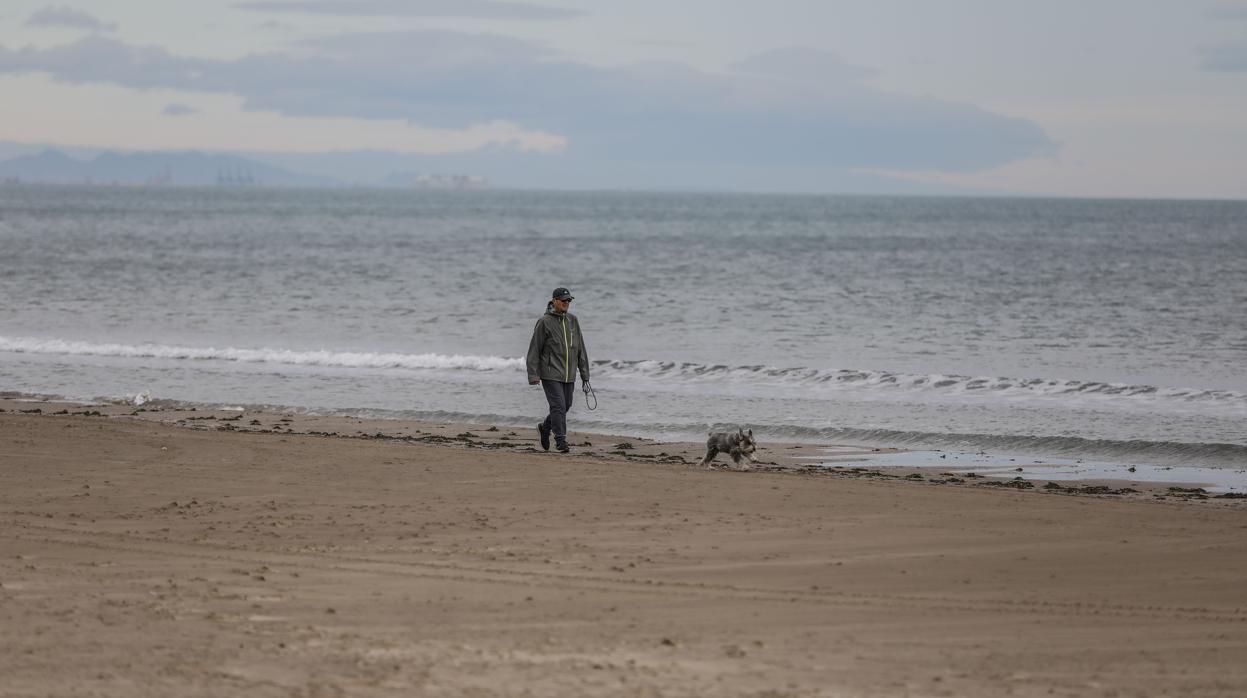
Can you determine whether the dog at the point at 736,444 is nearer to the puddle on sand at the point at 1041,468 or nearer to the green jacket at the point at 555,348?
the puddle on sand at the point at 1041,468

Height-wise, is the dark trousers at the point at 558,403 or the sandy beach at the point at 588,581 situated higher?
the dark trousers at the point at 558,403

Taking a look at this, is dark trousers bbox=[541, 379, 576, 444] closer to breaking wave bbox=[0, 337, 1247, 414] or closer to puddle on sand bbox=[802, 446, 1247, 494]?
puddle on sand bbox=[802, 446, 1247, 494]

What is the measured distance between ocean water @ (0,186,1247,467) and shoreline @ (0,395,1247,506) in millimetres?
734

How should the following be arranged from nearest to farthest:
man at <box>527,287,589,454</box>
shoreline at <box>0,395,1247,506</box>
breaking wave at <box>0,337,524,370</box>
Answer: shoreline at <box>0,395,1247,506</box> → man at <box>527,287,589,454</box> → breaking wave at <box>0,337,524,370</box>

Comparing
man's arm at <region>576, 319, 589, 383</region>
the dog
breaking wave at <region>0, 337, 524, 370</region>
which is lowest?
breaking wave at <region>0, 337, 524, 370</region>

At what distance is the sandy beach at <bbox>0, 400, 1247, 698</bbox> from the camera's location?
5.99 metres

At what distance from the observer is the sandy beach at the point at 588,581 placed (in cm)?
599

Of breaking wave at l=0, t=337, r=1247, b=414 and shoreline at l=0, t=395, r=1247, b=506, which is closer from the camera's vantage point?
shoreline at l=0, t=395, r=1247, b=506

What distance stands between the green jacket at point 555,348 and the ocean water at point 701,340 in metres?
2.63

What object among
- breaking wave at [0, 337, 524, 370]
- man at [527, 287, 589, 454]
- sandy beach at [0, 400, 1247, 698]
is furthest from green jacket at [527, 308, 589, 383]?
breaking wave at [0, 337, 524, 370]

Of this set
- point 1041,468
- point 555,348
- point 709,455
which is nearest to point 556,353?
point 555,348

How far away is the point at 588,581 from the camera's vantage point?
764cm

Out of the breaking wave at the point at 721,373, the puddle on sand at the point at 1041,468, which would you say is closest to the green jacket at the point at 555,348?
the puddle on sand at the point at 1041,468

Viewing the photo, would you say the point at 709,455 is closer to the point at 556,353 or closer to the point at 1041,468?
the point at 556,353
